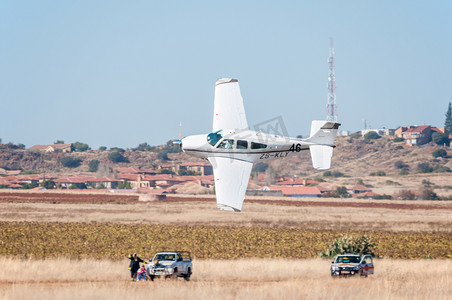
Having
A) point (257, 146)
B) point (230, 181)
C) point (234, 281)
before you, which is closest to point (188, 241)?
point (234, 281)

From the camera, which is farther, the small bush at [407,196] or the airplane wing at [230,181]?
the small bush at [407,196]

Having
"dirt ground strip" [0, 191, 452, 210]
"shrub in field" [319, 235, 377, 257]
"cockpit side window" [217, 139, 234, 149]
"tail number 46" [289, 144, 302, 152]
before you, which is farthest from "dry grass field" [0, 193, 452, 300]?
"dirt ground strip" [0, 191, 452, 210]

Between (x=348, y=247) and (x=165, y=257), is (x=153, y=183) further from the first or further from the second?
(x=165, y=257)

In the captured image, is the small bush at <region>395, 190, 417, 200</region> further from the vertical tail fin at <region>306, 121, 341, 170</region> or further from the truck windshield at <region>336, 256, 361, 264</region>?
the vertical tail fin at <region>306, 121, 341, 170</region>

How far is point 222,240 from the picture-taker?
54.9m

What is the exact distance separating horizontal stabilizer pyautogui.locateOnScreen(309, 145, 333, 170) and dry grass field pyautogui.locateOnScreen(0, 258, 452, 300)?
5832 mm

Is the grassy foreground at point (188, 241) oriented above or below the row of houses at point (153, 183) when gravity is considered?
below

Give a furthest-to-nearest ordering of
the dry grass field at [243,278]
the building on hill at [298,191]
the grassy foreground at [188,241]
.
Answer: the building on hill at [298,191], the grassy foreground at [188,241], the dry grass field at [243,278]

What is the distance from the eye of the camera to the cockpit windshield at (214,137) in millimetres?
33312

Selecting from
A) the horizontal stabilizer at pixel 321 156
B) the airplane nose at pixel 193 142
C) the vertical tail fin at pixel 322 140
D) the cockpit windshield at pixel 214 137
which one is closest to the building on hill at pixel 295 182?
the vertical tail fin at pixel 322 140

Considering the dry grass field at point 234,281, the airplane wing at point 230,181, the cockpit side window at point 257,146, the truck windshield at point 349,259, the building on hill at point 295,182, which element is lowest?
the dry grass field at point 234,281

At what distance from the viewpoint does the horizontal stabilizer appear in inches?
1375

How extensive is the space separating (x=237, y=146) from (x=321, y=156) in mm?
4921

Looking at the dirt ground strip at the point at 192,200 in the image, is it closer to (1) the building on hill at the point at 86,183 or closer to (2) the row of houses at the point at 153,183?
(2) the row of houses at the point at 153,183
